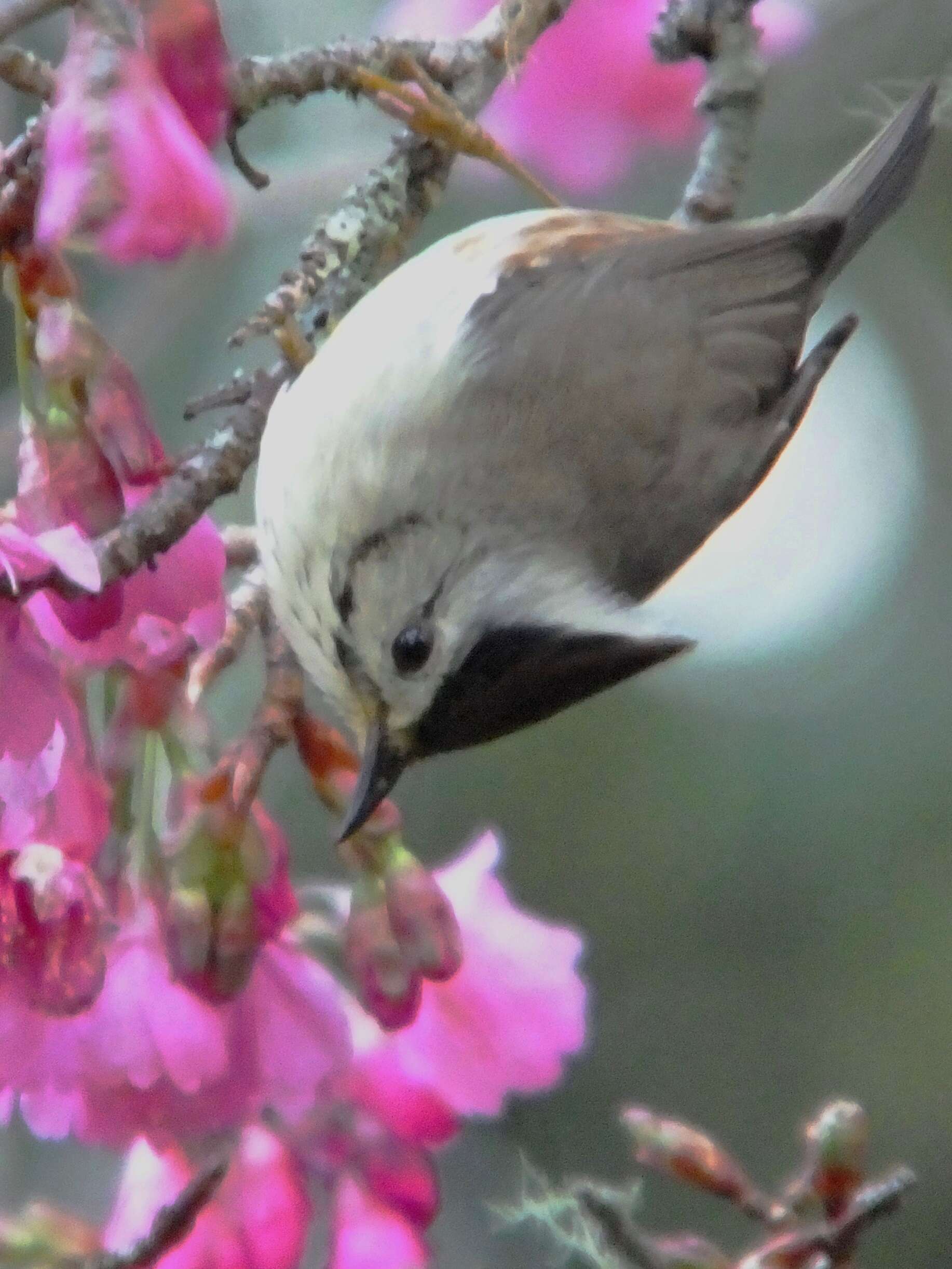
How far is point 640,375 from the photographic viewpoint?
988 mm

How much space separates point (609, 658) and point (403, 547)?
161mm

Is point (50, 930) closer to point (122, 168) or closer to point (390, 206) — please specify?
point (122, 168)

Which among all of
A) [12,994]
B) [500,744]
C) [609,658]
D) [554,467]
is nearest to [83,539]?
[12,994]

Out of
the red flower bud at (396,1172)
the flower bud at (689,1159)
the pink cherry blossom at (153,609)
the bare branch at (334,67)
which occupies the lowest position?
the flower bud at (689,1159)

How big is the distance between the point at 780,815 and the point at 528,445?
149 cm

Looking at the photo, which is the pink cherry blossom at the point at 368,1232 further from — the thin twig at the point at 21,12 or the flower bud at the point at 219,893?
the thin twig at the point at 21,12

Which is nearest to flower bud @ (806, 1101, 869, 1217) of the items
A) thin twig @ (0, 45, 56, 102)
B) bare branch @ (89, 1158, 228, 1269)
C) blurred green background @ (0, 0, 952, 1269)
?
bare branch @ (89, 1158, 228, 1269)

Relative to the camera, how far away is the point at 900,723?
229cm

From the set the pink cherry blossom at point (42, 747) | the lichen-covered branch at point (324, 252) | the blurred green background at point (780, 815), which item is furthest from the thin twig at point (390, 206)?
the blurred green background at point (780, 815)

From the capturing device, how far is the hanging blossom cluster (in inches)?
20.2

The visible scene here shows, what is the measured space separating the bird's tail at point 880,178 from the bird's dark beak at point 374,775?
21.3 inches

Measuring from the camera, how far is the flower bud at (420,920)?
2.02 feet

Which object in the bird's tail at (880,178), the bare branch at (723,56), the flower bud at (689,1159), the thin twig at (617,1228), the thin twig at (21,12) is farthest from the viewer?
the bird's tail at (880,178)

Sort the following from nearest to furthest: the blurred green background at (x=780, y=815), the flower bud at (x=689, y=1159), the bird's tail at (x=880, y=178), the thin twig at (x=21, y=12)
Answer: the thin twig at (x=21, y=12)
the flower bud at (x=689, y=1159)
the bird's tail at (x=880, y=178)
the blurred green background at (x=780, y=815)
